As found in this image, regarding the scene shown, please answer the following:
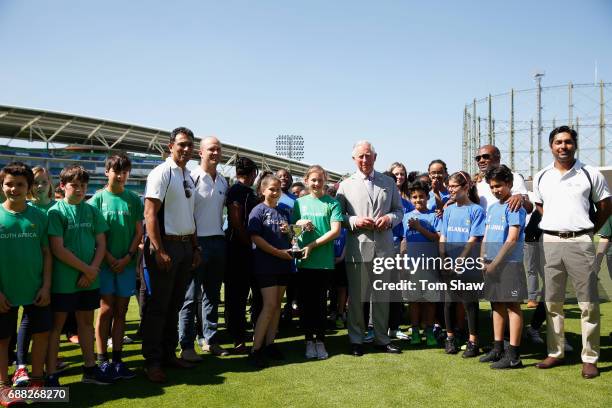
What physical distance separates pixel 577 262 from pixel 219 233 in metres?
3.45

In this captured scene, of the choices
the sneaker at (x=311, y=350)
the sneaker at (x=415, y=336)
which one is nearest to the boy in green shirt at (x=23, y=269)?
the sneaker at (x=311, y=350)

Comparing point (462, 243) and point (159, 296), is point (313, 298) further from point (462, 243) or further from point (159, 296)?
point (462, 243)

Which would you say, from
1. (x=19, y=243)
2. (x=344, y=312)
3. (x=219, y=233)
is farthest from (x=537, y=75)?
(x=19, y=243)

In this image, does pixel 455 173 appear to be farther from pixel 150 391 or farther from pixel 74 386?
pixel 74 386

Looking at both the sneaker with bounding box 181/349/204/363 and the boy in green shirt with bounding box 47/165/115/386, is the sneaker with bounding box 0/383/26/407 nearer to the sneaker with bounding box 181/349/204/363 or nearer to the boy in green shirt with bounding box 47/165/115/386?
the boy in green shirt with bounding box 47/165/115/386

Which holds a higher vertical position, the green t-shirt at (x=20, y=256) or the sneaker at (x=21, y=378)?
the green t-shirt at (x=20, y=256)

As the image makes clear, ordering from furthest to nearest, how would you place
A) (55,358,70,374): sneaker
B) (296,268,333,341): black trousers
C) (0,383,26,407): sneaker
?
1. (296,268,333,341): black trousers
2. (55,358,70,374): sneaker
3. (0,383,26,407): sneaker

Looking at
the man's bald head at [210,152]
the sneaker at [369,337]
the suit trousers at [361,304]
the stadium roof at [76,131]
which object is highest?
the stadium roof at [76,131]

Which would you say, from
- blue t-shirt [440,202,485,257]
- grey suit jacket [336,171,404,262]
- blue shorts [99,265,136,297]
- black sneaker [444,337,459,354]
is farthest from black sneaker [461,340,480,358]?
blue shorts [99,265,136,297]

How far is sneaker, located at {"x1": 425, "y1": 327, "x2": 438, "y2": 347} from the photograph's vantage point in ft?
16.9

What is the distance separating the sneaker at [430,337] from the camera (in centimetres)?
516

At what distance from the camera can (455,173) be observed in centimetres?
487

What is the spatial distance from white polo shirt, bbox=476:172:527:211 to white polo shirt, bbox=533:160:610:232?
47 centimetres

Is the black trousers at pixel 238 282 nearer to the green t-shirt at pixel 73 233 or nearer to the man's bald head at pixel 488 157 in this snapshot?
the green t-shirt at pixel 73 233
